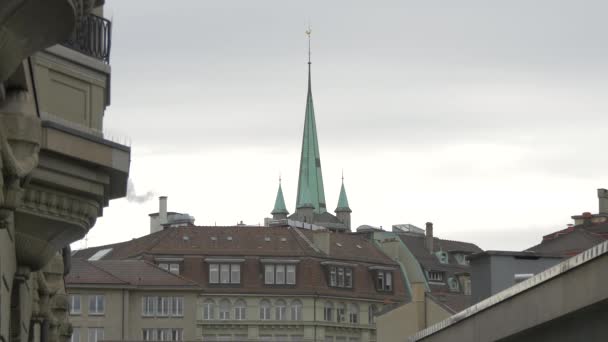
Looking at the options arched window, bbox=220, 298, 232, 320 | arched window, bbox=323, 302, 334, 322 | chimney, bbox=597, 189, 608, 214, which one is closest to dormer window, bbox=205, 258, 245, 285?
arched window, bbox=220, 298, 232, 320

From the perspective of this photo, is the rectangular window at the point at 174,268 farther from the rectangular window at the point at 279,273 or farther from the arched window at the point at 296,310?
the arched window at the point at 296,310

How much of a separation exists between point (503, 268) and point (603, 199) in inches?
2575

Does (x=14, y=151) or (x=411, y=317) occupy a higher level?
(x=411, y=317)

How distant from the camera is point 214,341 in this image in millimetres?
140750

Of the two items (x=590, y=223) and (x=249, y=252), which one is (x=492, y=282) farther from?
(x=249, y=252)

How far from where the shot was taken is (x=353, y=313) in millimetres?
147500

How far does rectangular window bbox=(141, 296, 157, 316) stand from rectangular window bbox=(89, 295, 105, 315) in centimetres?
436

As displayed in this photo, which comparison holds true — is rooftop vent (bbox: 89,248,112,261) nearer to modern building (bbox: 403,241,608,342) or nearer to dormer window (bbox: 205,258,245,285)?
dormer window (bbox: 205,258,245,285)

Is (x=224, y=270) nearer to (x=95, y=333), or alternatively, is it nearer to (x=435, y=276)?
(x=435, y=276)

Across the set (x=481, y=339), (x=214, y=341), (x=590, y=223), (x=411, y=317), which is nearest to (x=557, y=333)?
(x=481, y=339)

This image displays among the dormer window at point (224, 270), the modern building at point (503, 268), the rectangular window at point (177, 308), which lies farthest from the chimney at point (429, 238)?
the modern building at point (503, 268)

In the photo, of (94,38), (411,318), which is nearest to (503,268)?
(94,38)

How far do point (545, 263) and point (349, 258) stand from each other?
121 meters

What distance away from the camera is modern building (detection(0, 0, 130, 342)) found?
1340 cm
